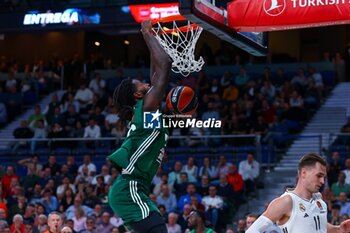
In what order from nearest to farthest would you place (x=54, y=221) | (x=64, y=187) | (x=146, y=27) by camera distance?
1. (x=146, y=27)
2. (x=54, y=221)
3. (x=64, y=187)

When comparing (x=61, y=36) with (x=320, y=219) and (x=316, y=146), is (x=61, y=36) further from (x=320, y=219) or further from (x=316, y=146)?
(x=320, y=219)

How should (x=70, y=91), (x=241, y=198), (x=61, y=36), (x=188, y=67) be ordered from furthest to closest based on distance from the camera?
(x=61, y=36) → (x=70, y=91) → (x=241, y=198) → (x=188, y=67)

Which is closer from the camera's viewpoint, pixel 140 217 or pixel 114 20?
pixel 140 217

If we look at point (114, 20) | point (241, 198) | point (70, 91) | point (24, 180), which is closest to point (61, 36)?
point (70, 91)

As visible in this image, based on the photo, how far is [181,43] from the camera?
1015 centimetres

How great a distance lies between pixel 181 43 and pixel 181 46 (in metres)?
0.06

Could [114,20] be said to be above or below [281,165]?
above

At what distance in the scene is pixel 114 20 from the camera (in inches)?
862

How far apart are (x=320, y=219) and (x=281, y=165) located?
12.5 meters

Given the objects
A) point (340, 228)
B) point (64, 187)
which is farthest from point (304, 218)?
point (64, 187)

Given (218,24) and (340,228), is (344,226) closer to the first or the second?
(340,228)

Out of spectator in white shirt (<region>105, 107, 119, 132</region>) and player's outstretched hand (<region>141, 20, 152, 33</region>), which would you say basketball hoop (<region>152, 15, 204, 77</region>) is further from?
spectator in white shirt (<region>105, 107, 119, 132</region>)

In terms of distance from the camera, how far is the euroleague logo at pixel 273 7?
10148mm

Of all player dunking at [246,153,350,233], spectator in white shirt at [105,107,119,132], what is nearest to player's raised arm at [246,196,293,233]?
player dunking at [246,153,350,233]
